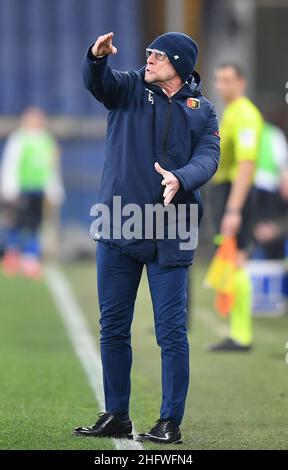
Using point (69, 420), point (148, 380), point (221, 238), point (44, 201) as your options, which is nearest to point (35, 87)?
point (44, 201)

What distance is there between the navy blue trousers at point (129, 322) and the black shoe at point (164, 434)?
0.12ft

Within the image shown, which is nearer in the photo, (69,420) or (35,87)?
(69,420)

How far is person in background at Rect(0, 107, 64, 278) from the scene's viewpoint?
745 inches

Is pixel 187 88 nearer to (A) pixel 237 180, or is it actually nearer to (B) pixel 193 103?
(B) pixel 193 103

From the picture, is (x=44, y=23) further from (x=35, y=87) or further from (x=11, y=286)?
(x=11, y=286)

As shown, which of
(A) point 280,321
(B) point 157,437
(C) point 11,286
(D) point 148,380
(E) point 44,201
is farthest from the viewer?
(E) point 44,201

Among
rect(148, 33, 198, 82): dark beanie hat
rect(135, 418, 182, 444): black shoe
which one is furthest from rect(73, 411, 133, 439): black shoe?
rect(148, 33, 198, 82): dark beanie hat

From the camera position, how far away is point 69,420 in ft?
23.3

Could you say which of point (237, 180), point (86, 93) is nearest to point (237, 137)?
point (237, 180)

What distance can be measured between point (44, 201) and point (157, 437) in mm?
13829

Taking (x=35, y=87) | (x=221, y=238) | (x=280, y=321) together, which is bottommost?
(x=280, y=321)

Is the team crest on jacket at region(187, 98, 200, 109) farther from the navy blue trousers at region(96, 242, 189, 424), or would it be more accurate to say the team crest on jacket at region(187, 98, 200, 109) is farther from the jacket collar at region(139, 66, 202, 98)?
the navy blue trousers at region(96, 242, 189, 424)

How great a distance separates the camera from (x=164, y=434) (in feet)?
21.2

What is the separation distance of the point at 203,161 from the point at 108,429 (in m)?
1.45
